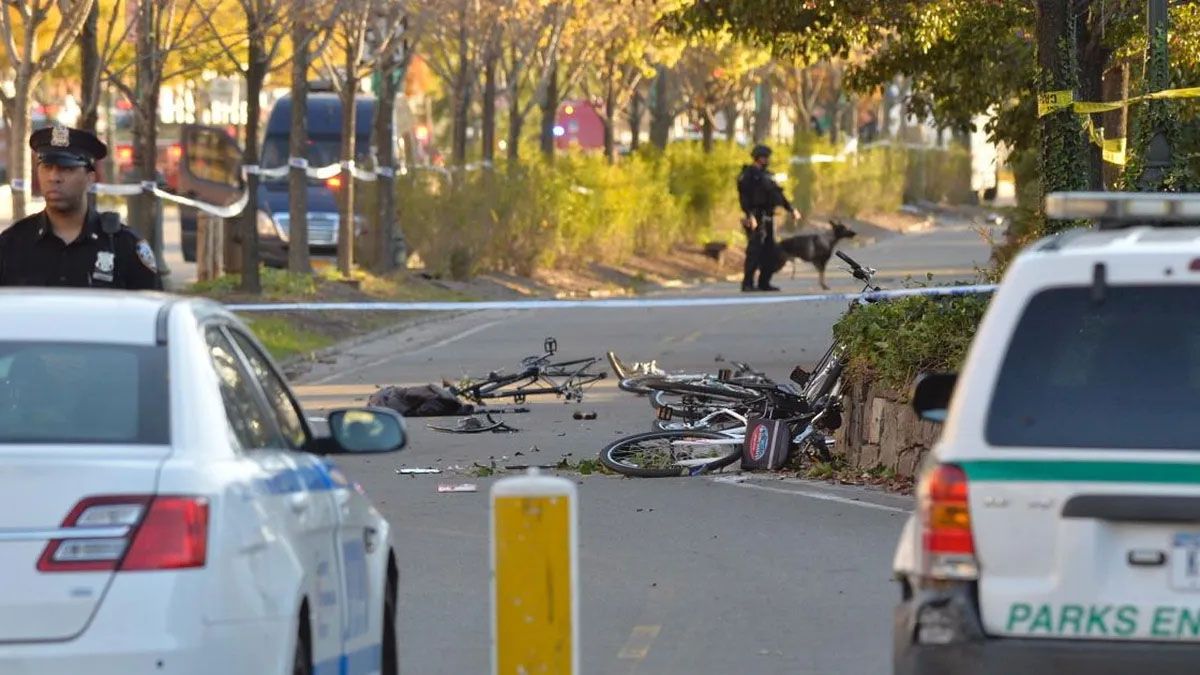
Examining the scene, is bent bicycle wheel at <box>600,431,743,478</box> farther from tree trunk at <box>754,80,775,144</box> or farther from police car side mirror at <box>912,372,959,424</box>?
tree trunk at <box>754,80,775,144</box>

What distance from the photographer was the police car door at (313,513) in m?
5.99

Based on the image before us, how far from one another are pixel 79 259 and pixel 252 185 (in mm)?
16527

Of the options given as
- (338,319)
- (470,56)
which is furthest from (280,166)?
(338,319)

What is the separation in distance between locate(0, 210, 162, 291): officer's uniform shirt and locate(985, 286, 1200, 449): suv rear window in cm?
465

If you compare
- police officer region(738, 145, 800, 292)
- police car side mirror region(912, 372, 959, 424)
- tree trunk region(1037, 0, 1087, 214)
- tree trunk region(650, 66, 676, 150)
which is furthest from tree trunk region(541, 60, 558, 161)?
police car side mirror region(912, 372, 959, 424)

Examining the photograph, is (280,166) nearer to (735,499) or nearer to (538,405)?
(538,405)

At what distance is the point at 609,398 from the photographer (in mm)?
18094

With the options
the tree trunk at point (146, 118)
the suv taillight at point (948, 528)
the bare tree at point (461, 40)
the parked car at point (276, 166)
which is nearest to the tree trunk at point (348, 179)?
the bare tree at point (461, 40)

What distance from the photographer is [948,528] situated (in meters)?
5.81

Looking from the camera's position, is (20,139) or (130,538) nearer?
(130,538)

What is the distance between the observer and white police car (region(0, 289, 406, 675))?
5176 millimetres

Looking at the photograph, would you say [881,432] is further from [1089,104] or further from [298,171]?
[298,171]

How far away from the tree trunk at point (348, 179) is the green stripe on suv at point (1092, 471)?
23032 millimetres

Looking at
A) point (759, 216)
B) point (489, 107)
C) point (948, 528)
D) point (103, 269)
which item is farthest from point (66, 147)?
point (489, 107)
